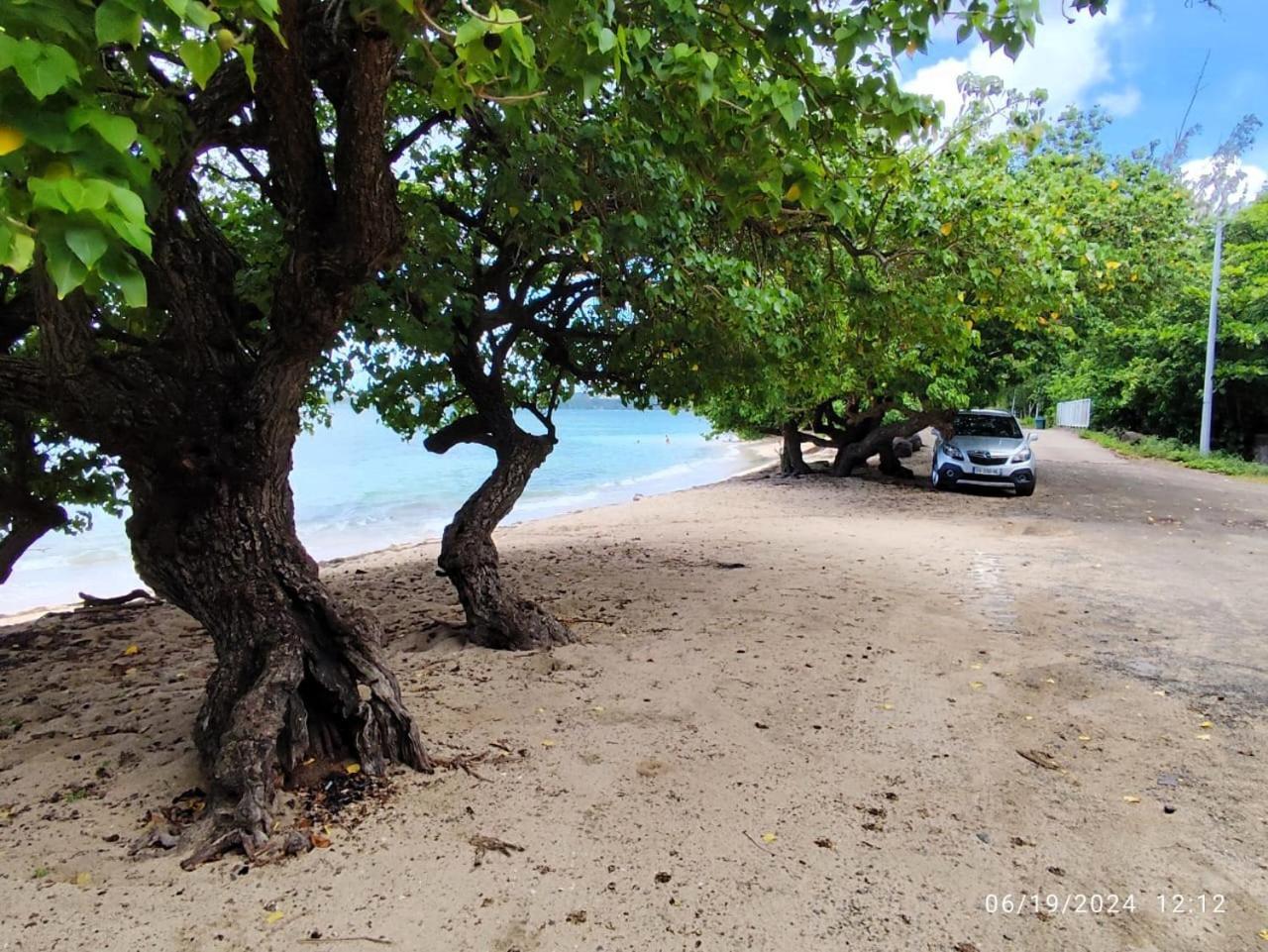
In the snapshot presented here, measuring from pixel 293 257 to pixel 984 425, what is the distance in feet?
53.9

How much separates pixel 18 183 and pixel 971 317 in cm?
737

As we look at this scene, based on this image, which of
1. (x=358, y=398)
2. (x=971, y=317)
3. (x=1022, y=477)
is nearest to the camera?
(x=358, y=398)

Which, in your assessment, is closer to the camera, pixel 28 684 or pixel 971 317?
pixel 28 684

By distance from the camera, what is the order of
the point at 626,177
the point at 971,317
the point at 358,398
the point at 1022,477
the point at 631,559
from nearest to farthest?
the point at 626,177
the point at 358,398
the point at 971,317
the point at 631,559
the point at 1022,477

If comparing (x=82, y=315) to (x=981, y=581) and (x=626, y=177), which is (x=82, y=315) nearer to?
(x=626, y=177)

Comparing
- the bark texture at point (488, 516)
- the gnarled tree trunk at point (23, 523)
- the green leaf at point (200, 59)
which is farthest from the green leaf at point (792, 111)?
A: the gnarled tree trunk at point (23, 523)

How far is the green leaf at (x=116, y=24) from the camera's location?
1.33m

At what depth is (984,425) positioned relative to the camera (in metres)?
16.6

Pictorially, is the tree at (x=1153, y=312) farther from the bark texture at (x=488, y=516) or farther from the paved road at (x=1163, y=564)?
the bark texture at (x=488, y=516)

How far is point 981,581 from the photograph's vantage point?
24.0 feet

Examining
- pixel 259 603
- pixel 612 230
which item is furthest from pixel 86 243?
pixel 612 230

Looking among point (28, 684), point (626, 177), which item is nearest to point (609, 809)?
point (626, 177)

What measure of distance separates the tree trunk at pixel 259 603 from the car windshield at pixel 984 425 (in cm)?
1573

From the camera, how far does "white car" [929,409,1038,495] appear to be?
1486cm
